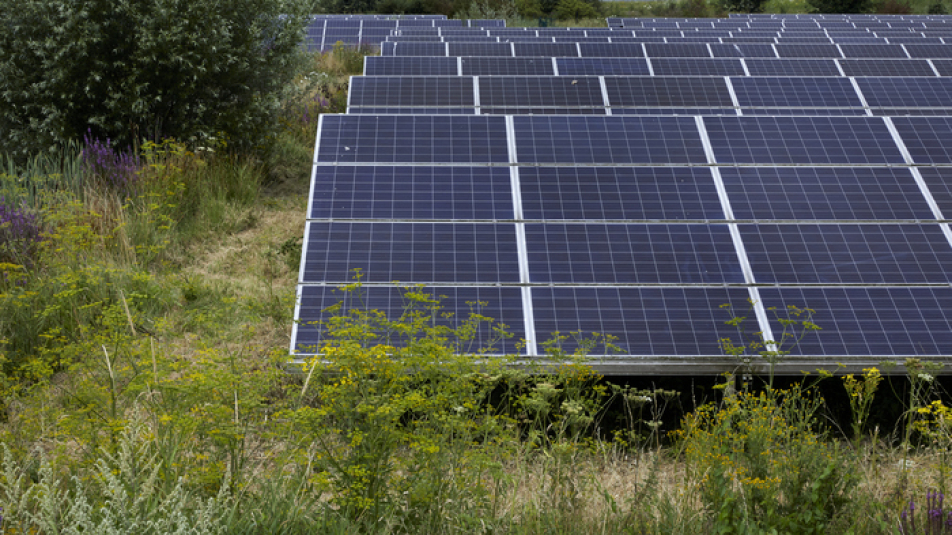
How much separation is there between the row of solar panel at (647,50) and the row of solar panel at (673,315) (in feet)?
40.7

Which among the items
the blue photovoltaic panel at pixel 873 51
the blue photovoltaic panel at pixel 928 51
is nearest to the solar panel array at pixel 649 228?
the blue photovoltaic panel at pixel 873 51

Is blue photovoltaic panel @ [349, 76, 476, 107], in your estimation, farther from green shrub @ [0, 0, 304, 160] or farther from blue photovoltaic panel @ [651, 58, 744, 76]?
blue photovoltaic panel @ [651, 58, 744, 76]

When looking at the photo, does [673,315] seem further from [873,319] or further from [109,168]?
[109,168]

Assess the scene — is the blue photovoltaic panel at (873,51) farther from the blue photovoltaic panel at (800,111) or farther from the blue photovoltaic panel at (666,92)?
the blue photovoltaic panel at (666,92)

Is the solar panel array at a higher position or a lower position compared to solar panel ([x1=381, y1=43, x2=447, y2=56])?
higher

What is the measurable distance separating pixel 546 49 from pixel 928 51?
10261mm

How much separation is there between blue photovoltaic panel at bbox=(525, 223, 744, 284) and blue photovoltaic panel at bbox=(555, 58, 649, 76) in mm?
8926

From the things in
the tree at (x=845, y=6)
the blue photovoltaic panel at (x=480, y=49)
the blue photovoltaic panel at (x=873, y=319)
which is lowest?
the tree at (x=845, y=6)

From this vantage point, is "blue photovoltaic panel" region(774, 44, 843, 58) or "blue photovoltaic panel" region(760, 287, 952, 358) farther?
"blue photovoltaic panel" region(774, 44, 843, 58)

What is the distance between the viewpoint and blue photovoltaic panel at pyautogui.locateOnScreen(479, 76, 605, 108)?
12141 mm

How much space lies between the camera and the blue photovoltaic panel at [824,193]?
751cm

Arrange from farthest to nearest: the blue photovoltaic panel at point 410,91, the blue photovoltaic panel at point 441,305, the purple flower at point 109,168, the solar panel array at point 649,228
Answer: the blue photovoltaic panel at point 410,91, the purple flower at point 109,168, the solar panel array at point 649,228, the blue photovoltaic panel at point 441,305

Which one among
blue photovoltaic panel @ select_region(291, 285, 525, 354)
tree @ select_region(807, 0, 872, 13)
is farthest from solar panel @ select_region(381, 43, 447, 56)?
tree @ select_region(807, 0, 872, 13)

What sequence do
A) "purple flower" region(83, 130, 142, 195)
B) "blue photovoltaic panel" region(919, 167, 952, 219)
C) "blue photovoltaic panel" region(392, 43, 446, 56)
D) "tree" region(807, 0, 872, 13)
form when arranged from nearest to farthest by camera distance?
"blue photovoltaic panel" region(919, 167, 952, 219) → "purple flower" region(83, 130, 142, 195) → "blue photovoltaic panel" region(392, 43, 446, 56) → "tree" region(807, 0, 872, 13)
